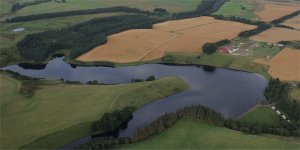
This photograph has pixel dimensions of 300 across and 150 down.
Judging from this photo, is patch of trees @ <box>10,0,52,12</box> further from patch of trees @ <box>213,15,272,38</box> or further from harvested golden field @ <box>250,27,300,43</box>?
harvested golden field @ <box>250,27,300,43</box>

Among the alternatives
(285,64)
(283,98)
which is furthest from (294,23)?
(283,98)

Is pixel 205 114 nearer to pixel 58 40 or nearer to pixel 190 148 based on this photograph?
pixel 190 148

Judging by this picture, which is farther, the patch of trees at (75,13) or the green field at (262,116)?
the patch of trees at (75,13)

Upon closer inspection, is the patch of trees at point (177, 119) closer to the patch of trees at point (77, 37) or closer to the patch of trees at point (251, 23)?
the patch of trees at point (77, 37)

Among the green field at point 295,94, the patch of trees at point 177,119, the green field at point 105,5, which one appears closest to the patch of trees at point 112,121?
the patch of trees at point 177,119

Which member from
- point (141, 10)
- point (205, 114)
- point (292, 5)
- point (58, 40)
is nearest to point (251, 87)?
point (205, 114)

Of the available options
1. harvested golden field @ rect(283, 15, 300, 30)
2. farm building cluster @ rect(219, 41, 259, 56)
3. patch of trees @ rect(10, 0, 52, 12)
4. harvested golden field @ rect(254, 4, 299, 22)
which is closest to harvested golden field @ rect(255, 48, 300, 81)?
farm building cluster @ rect(219, 41, 259, 56)
